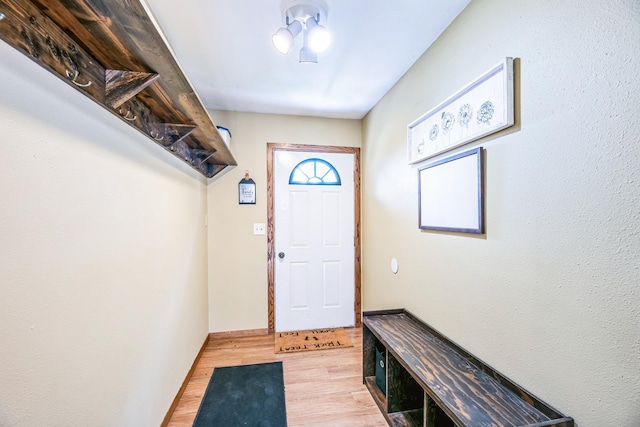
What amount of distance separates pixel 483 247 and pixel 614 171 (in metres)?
0.60

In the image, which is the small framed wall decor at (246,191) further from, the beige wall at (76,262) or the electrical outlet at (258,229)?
the beige wall at (76,262)

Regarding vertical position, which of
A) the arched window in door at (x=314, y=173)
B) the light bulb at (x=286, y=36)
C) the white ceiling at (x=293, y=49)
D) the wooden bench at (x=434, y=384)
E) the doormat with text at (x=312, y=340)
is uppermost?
the white ceiling at (x=293, y=49)

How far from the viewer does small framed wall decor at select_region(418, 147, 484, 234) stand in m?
1.36

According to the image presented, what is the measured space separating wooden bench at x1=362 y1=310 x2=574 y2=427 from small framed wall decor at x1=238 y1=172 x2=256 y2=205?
1674 mm

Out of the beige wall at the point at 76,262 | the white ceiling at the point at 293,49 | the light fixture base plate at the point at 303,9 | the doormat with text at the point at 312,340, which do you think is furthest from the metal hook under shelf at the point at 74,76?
the doormat with text at the point at 312,340

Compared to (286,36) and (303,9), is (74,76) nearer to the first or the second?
(286,36)

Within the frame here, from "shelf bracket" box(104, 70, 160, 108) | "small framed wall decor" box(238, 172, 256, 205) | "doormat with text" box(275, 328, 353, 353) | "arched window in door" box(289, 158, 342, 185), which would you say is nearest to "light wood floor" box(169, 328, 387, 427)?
"doormat with text" box(275, 328, 353, 353)

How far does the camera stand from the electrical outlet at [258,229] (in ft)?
9.42

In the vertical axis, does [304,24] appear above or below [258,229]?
above

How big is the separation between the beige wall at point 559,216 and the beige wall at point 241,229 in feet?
6.15

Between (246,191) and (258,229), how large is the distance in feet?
1.42

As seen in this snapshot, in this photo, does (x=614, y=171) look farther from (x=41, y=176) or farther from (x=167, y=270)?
(x=167, y=270)

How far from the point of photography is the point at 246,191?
284 centimetres

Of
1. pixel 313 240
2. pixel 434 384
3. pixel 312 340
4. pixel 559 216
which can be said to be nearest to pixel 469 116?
pixel 559 216
